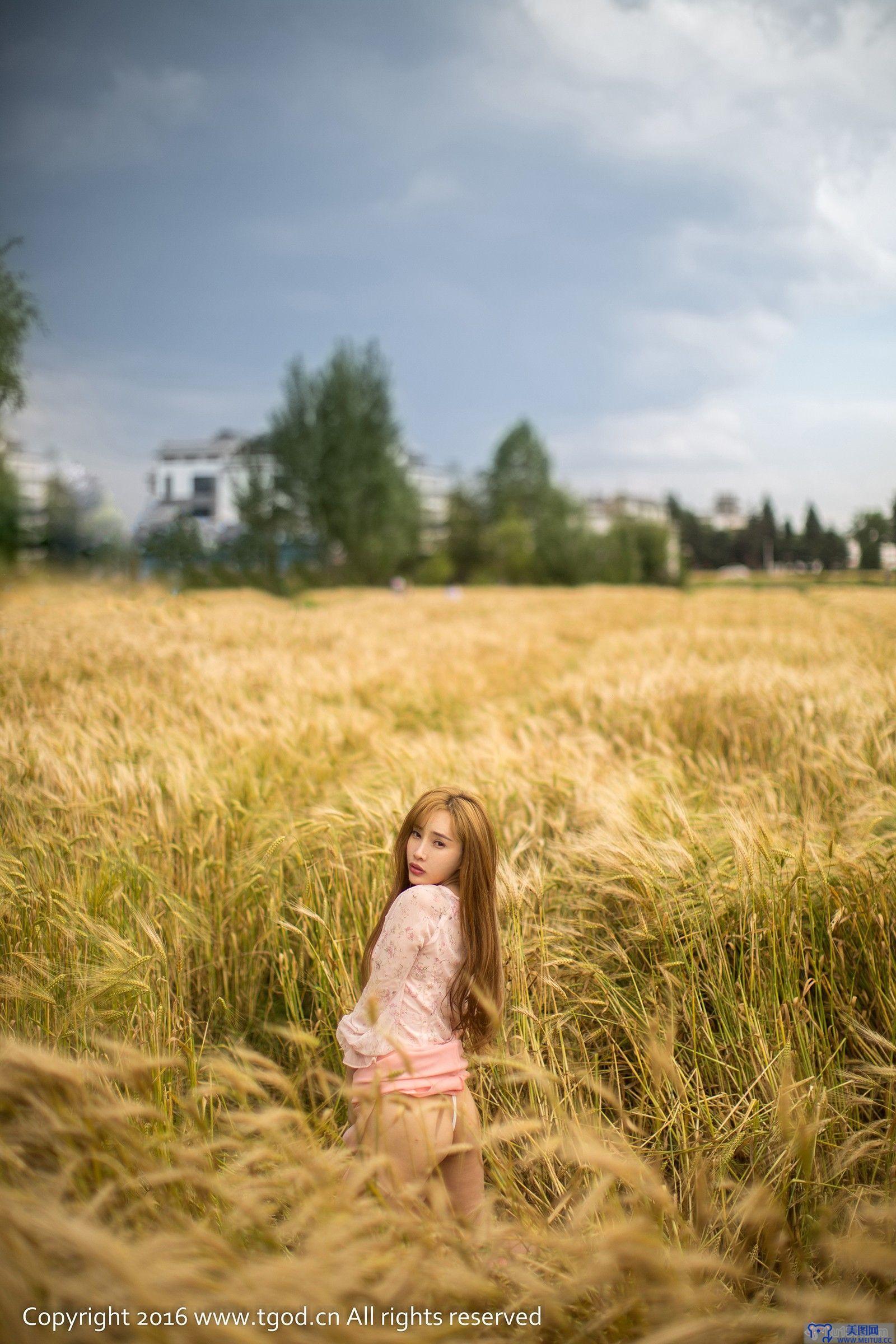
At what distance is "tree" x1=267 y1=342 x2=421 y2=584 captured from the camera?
133 ft

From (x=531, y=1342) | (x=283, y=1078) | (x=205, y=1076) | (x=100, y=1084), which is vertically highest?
(x=283, y=1078)

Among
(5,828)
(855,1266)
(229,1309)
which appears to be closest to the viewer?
(229,1309)

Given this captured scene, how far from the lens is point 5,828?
2697 millimetres

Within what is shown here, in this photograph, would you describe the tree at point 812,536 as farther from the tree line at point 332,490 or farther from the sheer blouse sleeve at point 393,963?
the sheer blouse sleeve at point 393,963

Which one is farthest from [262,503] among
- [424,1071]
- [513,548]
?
[424,1071]

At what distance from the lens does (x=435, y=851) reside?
1846mm

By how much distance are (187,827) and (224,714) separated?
174 centimetres

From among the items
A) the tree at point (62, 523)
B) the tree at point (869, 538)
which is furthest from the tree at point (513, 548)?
the tree at point (62, 523)

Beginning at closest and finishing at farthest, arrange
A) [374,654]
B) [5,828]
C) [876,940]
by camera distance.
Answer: [876,940] < [5,828] < [374,654]

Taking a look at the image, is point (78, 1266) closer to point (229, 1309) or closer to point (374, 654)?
point (229, 1309)

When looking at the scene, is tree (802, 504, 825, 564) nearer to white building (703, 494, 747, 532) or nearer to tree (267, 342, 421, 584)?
tree (267, 342, 421, 584)

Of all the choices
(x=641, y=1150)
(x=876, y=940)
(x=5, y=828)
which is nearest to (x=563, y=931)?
(x=641, y=1150)

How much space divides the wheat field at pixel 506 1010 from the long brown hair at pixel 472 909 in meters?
0.13

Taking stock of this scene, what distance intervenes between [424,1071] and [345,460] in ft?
135
